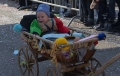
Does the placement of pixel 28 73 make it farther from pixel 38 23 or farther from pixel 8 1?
pixel 8 1

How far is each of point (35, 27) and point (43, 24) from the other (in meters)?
0.14

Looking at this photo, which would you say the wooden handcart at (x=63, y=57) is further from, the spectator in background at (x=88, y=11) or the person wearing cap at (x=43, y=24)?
the spectator in background at (x=88, y=11)

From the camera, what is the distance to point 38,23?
539 centimetres

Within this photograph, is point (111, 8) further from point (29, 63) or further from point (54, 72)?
point (54, 72)

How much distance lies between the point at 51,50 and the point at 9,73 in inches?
67.2

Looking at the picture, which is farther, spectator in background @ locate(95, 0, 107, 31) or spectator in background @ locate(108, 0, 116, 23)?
spectator in background @ locate(95, 0, 107, 31)

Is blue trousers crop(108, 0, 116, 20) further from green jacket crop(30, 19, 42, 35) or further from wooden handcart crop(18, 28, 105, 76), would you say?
green jacket crop(30, 19, 42, 35)

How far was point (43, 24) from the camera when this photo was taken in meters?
5.39

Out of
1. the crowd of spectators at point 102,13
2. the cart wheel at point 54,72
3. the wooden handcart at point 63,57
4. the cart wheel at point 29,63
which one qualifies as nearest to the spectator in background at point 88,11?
the crowd of spectators at point 102,13

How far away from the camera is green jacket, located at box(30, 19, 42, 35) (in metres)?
5.30

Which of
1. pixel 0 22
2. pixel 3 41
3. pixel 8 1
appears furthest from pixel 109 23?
pixel 8 1

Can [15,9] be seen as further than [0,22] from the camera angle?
Yes

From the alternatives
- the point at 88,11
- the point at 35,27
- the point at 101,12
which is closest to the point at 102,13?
the point at 101,12

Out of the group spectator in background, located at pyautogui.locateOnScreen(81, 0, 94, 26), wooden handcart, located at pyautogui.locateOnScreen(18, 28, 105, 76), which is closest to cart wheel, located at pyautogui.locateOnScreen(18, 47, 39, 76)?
wooden handcart, located at pyautogui.locateOnScreen(18, 28, 105, 76)
